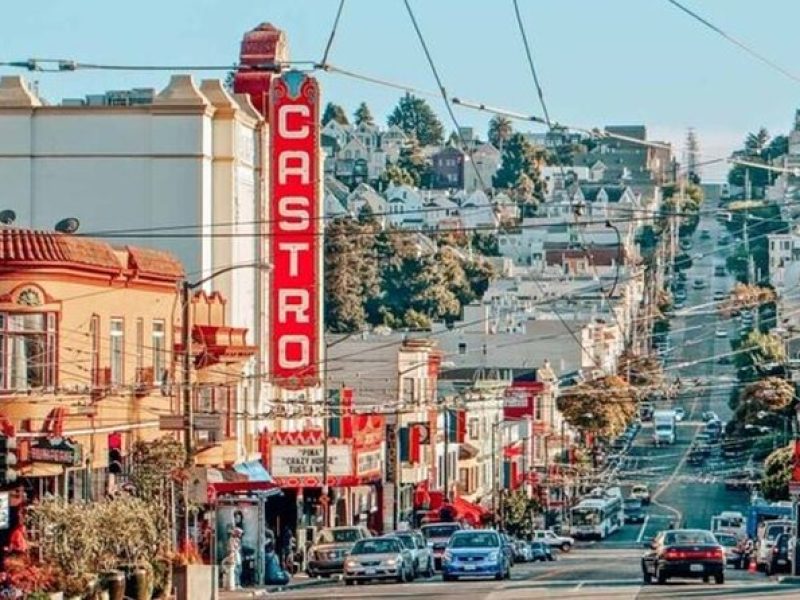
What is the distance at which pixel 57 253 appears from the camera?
57.0m

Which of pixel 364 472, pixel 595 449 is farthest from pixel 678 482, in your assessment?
pixel 364 472

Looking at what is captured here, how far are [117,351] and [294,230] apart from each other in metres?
16.1

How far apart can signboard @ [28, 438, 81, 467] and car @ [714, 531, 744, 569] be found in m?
30.7

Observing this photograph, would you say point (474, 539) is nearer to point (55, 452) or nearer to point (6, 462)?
point (55, 452)

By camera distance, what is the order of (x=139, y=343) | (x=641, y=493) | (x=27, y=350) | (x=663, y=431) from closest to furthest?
1. (x=27, y=350)
2. (x=139, y=343)
3. (x=641, y=493)
4. (x=663, y=431)

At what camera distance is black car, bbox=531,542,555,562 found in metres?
88.2

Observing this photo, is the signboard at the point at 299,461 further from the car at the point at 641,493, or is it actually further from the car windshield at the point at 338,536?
the car at the point at 641,493

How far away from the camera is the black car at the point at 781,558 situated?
7009 centimetres

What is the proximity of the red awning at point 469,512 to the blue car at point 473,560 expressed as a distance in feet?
163

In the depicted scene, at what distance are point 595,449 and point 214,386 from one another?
105128mm

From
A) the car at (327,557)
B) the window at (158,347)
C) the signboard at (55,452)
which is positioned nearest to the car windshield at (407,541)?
the car at (327,557)

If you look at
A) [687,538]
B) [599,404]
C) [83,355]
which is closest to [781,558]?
[687,538]

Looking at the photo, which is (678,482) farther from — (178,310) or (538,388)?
(178,310)

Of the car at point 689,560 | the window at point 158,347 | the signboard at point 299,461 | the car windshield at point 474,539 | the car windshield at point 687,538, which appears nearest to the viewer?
the car at point 689,560
